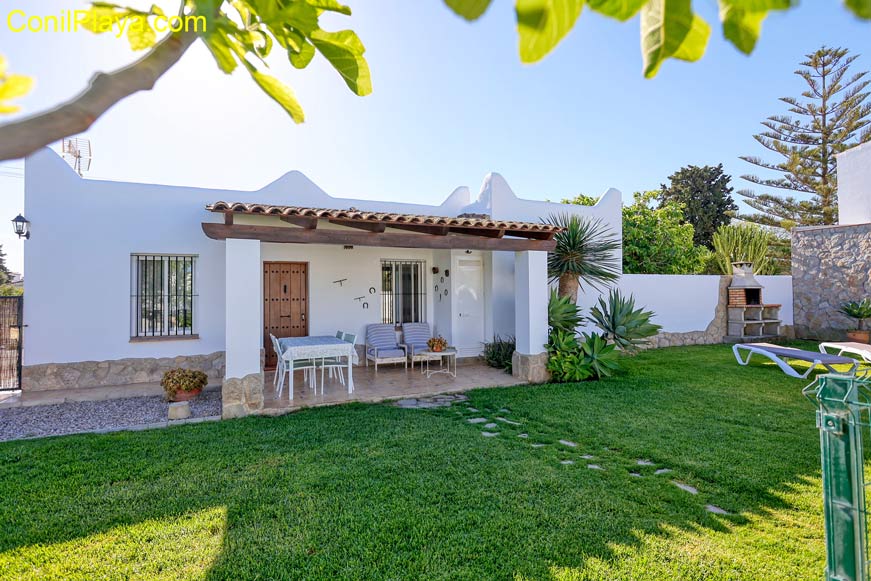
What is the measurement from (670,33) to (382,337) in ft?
30.6

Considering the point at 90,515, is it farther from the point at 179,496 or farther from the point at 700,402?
the point at 700,402

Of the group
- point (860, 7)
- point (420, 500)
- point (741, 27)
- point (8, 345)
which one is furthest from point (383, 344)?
point (860, 7)

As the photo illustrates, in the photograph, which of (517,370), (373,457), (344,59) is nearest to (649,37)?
(344,59)

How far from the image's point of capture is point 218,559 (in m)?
2.92

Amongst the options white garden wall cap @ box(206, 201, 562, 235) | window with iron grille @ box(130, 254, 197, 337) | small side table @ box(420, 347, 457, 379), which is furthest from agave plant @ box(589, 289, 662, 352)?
window with iron grille @ box(130, 254, 197, 337)

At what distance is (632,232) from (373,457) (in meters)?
15.7

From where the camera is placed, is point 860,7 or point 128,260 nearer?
point 860,7

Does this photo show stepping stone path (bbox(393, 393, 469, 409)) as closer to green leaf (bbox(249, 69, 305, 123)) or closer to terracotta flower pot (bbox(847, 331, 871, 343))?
green leaf (bbox(249, 69, 305, 123))

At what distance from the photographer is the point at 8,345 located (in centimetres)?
789

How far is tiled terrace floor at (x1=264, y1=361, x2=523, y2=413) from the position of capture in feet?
23.2

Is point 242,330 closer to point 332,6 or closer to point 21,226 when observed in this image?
point 21,226

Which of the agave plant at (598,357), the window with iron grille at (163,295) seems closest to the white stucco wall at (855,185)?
the agave plant at (598,357)

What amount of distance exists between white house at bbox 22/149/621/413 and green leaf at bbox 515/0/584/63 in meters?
6.22

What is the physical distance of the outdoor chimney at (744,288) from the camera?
43.9 feet
